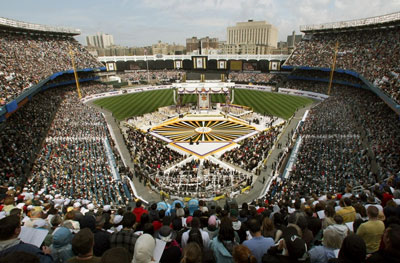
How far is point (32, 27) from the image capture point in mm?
46594

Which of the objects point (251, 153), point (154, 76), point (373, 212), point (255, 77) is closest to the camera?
point (373, 212)

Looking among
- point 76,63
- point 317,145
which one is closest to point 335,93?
point 317,145

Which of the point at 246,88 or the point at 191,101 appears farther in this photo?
the point at 246,88

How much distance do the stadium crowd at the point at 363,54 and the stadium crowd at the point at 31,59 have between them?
34.9 meters

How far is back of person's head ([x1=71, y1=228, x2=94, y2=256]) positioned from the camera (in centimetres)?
Result: 352

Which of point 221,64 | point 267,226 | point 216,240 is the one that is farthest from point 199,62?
point 216,240

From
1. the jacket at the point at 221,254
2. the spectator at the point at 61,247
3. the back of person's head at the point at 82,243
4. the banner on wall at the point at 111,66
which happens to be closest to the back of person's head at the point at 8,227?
the spectator at the point at 61,247

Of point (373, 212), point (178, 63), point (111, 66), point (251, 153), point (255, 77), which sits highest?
point (373, 212)

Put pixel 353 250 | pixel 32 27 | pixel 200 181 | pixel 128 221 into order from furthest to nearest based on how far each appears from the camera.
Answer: pixel 32 27, pixel 200 181, pixel 128 221, pixel 353 250

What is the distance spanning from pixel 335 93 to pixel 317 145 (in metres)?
28.8

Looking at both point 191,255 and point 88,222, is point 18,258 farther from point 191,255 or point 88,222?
point 88,222

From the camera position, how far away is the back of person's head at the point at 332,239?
Result: 439 cm

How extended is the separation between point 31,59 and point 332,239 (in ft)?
148

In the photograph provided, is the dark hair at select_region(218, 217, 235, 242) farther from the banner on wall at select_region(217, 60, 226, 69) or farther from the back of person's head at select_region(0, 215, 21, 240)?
the banner on wall at select_region(217, 60, 226, 69)
